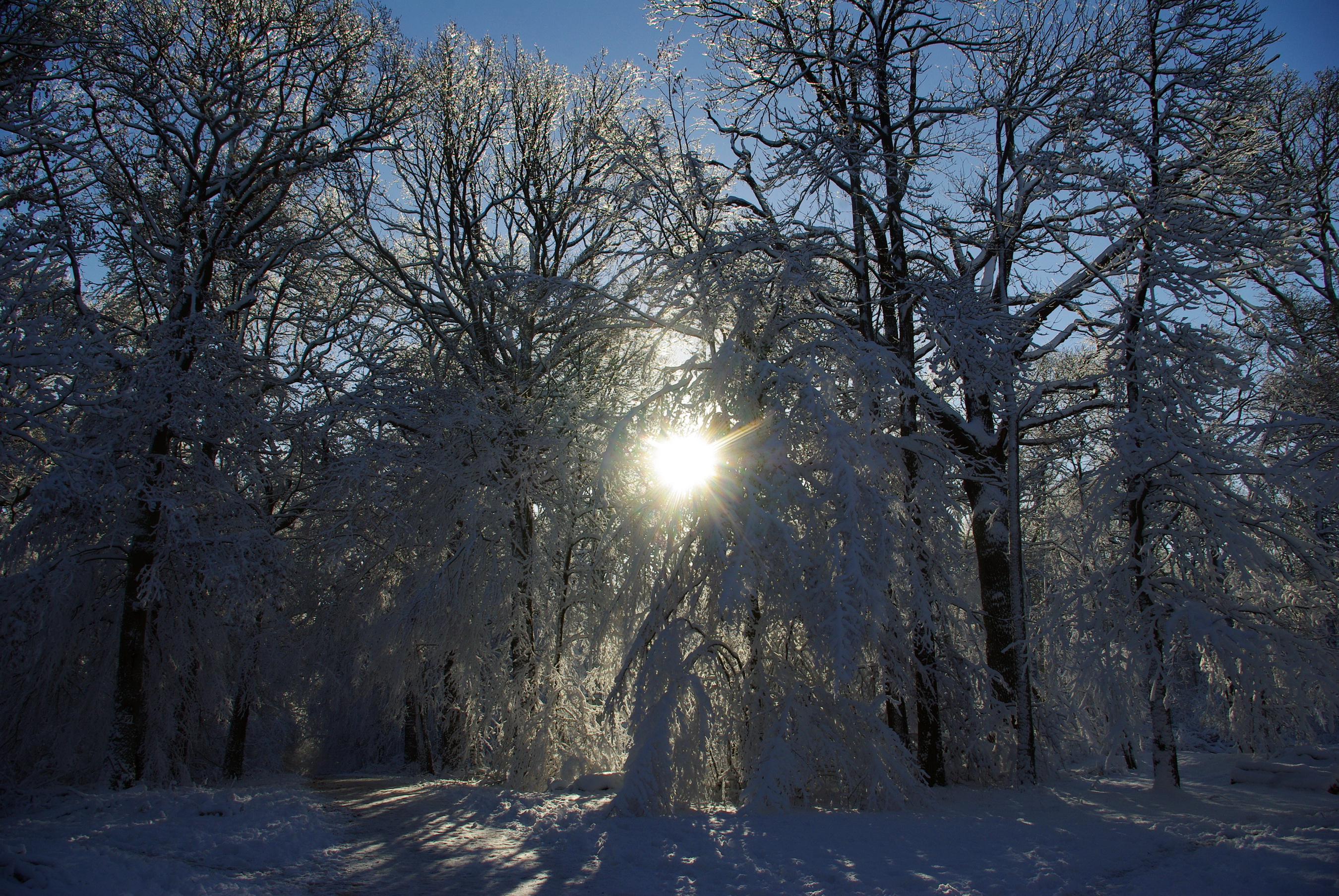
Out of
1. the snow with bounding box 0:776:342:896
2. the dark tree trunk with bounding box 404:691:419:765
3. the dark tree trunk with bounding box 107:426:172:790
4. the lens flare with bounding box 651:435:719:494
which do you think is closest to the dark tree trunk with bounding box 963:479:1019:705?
the lens flare with bounding box 651:435:719:494

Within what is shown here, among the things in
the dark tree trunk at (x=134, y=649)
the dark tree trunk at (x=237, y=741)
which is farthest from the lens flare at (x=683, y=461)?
the dark tree trunk at (x=237, y=741)

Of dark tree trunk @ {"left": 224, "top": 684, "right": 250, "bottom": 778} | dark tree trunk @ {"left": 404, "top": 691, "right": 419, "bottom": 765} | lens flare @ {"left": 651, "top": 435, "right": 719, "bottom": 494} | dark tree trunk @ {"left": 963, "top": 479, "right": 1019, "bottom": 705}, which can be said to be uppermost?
lens flare @ {"left": 651, "top": 435, "right": 719, "bottom": 494}

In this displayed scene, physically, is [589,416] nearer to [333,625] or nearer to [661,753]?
[661,753]

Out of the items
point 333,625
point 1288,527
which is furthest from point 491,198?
point 1288,527

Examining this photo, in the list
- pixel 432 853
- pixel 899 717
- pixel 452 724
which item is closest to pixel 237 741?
pixel 452 724

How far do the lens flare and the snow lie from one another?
5.67m

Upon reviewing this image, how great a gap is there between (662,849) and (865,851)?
6.00 ft

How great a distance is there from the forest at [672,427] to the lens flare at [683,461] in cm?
9

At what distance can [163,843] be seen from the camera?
21.3 feet

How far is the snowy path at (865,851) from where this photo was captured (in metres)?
5.56

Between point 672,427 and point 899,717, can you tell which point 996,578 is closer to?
point 899,717

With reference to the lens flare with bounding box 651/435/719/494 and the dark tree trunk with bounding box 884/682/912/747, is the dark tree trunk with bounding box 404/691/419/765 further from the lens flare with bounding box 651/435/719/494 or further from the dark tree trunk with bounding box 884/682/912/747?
the lens flare with bounding box 651/435/719/494

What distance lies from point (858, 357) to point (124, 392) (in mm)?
10357

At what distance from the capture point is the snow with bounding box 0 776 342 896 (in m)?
4.93
